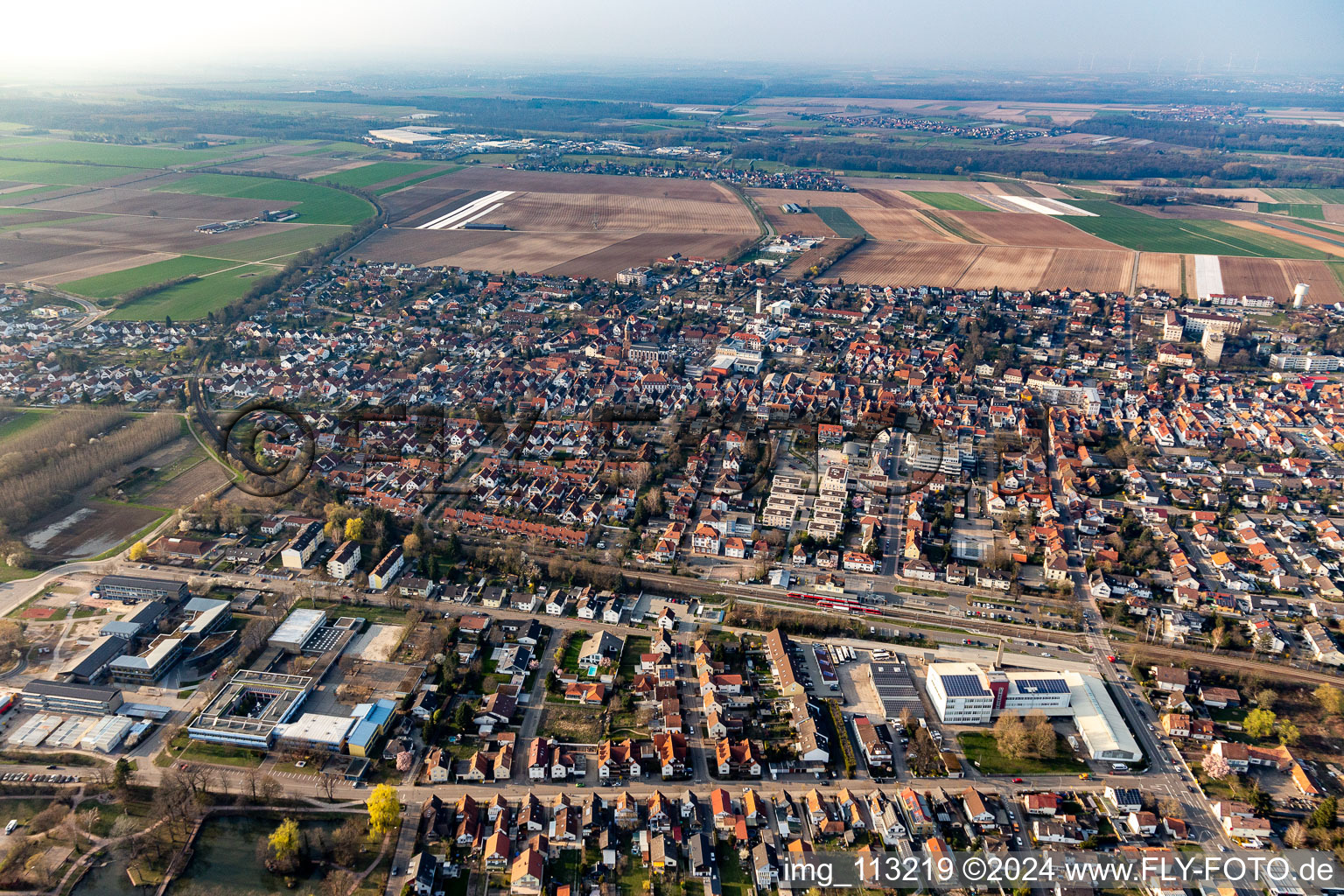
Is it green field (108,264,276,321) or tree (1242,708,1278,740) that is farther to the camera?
green field (108,264,276,321)

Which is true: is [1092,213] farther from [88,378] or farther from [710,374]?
[88,378]

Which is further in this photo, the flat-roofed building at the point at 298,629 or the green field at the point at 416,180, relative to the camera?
the green field at the point at 416,180

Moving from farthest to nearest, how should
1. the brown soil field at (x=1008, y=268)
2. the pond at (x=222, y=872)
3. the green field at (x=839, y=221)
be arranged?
1. the green field at (x=839, y=221)
2. the brown soil field at (x=1008, y=268)
3. the pond at (x=222, y=872)

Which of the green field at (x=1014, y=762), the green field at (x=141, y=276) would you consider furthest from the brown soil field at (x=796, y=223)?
the green field at (x=1014, y=762)

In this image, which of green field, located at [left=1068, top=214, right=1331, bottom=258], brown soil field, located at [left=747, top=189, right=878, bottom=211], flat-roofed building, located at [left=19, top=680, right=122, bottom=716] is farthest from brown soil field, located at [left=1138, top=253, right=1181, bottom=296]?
flat-roofed building, located at [left=19, top=680, right=122, bottom=716]

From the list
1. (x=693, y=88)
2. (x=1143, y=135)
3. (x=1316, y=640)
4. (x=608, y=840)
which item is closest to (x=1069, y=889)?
(x=608, y=840)

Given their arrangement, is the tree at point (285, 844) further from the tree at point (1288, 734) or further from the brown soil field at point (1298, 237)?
the brown soil field at point (1298, 237)

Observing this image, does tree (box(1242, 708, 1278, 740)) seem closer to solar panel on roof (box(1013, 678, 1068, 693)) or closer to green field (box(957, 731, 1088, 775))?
solar panel on roof (box(1013, 678, 1068, 693))
